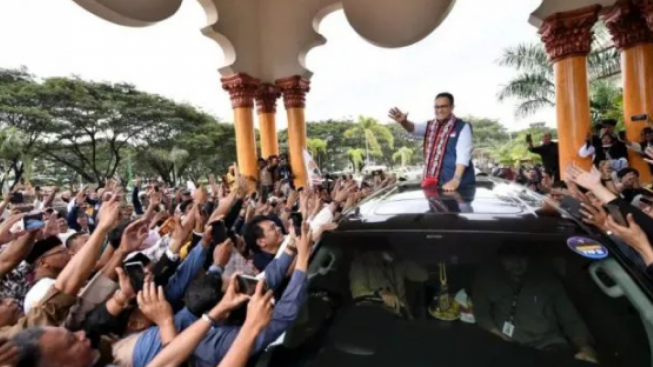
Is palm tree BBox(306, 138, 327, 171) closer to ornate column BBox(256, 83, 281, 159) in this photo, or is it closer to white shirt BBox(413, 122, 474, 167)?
ornate column BBox(256, 83, 281, 159)

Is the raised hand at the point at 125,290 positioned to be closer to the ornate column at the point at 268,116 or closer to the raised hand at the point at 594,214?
the raised hand at the point at 594,214

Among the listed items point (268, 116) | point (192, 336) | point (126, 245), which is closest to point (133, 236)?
point (126, 245)

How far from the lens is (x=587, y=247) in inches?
63.4

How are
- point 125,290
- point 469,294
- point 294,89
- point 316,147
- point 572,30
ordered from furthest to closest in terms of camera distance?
point 316,147 < point 294,89 < point 572,30 < point 469,294 < point 125,290

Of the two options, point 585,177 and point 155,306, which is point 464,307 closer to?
point 585,177

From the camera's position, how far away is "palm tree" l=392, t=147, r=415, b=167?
52.8 meters

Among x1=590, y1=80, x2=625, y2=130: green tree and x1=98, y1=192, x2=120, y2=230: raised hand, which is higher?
x1=590, y1=80, x2=625, y2=130: green tree

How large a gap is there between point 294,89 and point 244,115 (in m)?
1.50

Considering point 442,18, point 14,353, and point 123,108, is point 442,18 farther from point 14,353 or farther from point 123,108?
point 123,108

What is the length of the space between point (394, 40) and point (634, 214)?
7294 mm

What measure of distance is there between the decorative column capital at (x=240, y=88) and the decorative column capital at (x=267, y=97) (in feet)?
1.66

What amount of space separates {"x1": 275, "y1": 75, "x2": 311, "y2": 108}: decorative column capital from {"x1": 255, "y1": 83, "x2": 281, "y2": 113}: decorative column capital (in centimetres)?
20

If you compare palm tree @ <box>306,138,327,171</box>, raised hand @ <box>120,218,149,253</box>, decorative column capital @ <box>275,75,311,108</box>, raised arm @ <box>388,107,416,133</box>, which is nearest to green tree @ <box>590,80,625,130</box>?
decorative column capital @ <box>275,75,311,108</box>

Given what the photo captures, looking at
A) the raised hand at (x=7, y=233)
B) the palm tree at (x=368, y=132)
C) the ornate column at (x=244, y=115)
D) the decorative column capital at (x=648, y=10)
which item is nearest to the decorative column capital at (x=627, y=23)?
the decorative column capital at (x=648, y=10)
